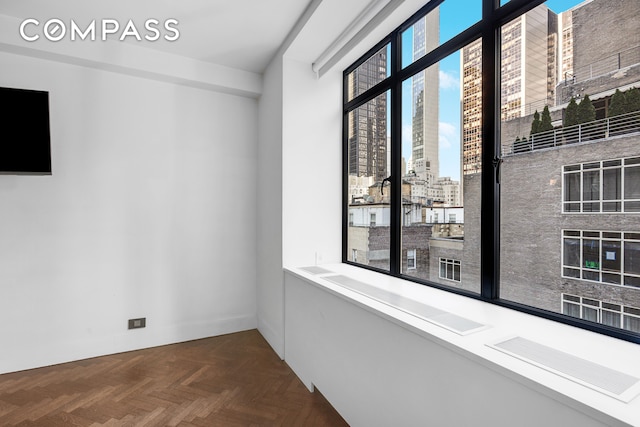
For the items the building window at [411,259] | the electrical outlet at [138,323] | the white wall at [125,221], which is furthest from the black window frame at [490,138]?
the electrical outlet at [138,323]

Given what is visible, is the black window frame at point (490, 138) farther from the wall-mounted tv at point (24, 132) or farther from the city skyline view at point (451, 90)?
the wall-mounted tv at point (24, 132)

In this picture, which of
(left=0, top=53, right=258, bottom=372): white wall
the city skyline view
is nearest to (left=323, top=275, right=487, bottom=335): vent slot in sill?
the city skyline view

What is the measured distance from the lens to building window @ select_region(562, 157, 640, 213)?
122cm

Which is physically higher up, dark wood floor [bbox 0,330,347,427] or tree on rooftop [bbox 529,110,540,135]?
tree on rooftop [bbox 529,110,540,135]

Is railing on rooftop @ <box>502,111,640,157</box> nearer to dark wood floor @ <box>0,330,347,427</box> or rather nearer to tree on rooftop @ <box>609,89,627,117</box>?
tree on rooftop @ <box>609,89,627,117</box>

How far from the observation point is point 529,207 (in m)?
1.56

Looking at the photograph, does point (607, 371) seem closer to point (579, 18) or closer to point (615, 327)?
point (615, 327)

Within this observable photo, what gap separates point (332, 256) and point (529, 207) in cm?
189

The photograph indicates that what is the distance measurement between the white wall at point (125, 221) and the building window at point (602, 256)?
9.72ft

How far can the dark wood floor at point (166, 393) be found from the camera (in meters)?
2.08

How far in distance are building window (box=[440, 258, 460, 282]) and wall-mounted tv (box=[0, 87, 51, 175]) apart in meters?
3.19

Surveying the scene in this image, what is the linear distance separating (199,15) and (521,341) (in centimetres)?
300

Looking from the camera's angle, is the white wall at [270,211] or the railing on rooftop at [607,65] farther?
the white wall at [270,211]

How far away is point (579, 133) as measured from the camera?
4.53ft
